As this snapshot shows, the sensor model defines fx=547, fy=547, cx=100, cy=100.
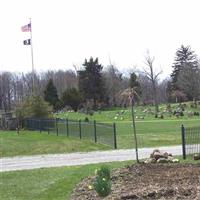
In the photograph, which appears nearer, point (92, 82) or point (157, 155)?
point (157, 155)

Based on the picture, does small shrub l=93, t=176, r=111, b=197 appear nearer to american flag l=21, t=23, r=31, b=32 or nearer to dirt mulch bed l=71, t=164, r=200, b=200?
dirt mulch bed l=71, t=164, r=200, b=200

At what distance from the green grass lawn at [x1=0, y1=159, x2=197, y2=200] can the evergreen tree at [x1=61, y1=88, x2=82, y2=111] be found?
83573 mm

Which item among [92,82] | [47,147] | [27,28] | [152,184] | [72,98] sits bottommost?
[47,147]

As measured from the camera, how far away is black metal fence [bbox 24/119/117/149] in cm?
3115

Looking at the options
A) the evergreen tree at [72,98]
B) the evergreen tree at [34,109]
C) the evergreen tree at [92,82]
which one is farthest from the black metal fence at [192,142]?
the evergreen tree at [92,82]

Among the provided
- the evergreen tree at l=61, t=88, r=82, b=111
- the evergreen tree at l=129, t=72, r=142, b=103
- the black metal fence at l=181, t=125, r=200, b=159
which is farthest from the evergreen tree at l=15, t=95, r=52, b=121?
the evergreen tree at l=61, t=88, r=82, b=111

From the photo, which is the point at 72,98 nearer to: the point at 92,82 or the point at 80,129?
the point at 92,82

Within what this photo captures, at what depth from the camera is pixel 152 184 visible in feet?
36.4

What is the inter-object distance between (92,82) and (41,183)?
90483mm

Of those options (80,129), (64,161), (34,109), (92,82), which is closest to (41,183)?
(64,161)

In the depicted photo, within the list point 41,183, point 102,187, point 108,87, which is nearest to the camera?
point 102,187

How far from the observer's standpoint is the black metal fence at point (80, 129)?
31.2 meters

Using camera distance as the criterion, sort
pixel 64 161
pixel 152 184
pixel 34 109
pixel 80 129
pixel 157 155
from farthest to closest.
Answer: pixel 34 109 < pixel 80 129 < pixel 64 161 < pixel 157 155 < pixel 152 184

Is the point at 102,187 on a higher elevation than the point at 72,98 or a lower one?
lower
